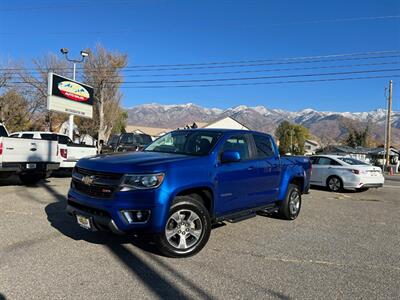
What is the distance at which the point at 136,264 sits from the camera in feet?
15.5

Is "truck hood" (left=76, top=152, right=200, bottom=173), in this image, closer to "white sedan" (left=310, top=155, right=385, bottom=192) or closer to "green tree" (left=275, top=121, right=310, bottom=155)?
"white sedan" (left=310, top=155, right=385, bottom=192)

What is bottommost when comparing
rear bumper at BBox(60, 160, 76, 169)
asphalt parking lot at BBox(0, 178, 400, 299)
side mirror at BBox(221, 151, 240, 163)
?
asphalt parking lot at BBox(0, 178, 400, 299)

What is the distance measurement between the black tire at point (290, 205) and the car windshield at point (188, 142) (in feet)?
7.96

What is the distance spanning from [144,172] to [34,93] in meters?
40.6

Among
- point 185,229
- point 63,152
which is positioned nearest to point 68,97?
point 63,152

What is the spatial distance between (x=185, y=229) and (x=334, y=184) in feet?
33.7

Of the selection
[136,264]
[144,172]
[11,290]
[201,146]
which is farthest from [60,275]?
[201,146]

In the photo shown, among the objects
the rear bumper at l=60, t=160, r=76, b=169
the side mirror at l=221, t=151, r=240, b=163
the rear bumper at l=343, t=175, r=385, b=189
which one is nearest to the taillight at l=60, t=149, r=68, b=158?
the rear bumper at l=60, t=160, r=76, b=169

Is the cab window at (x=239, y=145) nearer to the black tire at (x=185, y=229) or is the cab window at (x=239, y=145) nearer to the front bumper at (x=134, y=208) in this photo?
the black tire at (x=185, y=229)

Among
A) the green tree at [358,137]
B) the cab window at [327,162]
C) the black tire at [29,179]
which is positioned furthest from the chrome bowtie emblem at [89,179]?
the green tree at [358,137]

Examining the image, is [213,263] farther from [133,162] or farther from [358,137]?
[358,137]

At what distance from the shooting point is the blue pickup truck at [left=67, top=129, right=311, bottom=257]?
15.4 ft

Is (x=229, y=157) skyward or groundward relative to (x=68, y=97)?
groundward

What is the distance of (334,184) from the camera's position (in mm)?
13938
